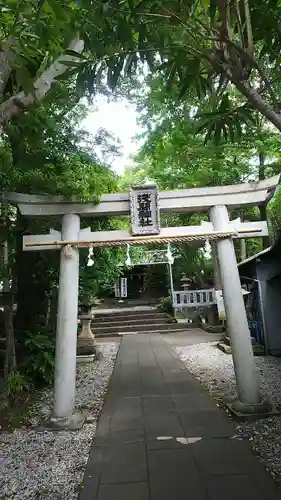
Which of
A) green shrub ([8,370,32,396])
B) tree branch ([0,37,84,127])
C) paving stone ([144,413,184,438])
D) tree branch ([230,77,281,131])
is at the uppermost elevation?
tree branch ([0,37,84,127])

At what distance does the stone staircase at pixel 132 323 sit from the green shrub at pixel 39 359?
9259mm

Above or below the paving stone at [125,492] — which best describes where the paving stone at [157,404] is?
above

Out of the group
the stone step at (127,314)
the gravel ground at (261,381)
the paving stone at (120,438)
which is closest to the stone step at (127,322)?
the stone step at (127,314)

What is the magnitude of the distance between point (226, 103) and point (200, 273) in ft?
53.1

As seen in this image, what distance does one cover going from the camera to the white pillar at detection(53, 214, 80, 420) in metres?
4.88

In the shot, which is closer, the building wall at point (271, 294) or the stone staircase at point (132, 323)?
the building wall at point (271, 294)

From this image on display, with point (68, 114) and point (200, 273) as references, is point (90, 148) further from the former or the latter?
point (200, 273)

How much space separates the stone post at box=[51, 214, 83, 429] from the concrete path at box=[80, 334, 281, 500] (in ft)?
1.95

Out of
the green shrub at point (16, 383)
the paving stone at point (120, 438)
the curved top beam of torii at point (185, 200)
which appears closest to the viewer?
the paving stone at point (120, 438)

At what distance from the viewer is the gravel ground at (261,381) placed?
3797mm

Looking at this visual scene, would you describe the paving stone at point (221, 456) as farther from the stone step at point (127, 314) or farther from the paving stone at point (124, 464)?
the stone step at point (127, 314)

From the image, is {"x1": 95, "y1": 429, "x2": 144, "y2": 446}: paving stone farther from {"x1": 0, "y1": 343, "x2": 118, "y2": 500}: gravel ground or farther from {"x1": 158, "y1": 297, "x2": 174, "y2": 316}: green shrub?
{"x1": 158, "y1": 297, "x2": 174, "y2": 316}: green shrub

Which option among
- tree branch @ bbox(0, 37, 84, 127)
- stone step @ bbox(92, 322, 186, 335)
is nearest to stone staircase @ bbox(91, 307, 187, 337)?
stone step @ bbox(92, 322, 186, 335)

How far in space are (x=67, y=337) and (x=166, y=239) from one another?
212 cm
